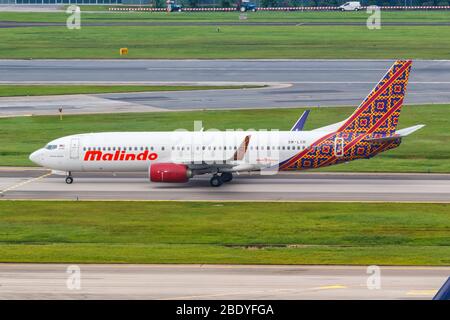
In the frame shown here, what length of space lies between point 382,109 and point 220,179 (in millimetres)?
11192

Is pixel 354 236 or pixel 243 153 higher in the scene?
pixel 243 153

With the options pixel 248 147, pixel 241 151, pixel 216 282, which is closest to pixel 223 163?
pixel 241 151

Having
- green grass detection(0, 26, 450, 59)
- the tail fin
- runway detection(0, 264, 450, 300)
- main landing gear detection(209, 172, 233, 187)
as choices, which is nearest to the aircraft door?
main landing gear detection(209, 172, 233, 187)

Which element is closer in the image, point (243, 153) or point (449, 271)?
point (449, 271)

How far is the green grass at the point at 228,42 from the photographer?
144500 mm

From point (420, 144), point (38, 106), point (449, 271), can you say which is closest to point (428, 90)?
point (420, 144)

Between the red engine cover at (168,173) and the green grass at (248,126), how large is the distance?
12.7 metres

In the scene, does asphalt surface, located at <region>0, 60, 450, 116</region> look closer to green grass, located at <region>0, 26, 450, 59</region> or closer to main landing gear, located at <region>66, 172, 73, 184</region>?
green grass, located at <region>0, 26, 450, 59</region>

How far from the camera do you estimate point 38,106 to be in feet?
318

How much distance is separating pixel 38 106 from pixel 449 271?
69151mm

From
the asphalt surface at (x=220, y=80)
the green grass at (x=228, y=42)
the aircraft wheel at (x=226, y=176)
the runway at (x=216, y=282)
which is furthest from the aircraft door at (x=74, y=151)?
the green grass at (x=228, y=42)

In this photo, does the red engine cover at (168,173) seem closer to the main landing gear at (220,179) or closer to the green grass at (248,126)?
the main landing gear at (220,179)

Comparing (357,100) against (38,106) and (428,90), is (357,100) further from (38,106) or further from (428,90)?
(38,106)

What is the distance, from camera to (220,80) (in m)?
116
